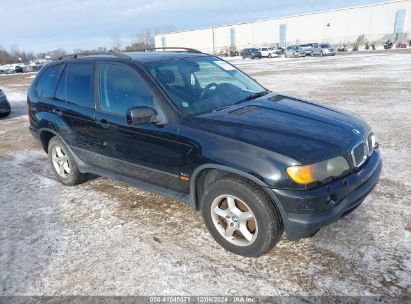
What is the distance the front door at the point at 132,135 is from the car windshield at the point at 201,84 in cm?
22

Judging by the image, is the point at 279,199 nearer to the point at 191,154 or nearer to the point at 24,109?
the point at 191,154

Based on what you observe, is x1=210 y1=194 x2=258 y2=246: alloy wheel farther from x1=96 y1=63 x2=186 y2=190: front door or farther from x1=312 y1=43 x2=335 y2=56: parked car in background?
x1=312 y1=43 x2=335 y2=56: parked car in background

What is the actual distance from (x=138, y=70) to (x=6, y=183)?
9.94ft

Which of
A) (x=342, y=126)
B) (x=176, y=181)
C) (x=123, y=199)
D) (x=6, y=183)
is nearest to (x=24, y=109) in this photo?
(x=6, y=183)

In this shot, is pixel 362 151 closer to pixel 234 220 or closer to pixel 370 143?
pixel 370 143

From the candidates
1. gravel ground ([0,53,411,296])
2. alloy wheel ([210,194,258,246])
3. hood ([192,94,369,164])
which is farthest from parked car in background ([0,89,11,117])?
alloy wheel ([210,194,258,246])

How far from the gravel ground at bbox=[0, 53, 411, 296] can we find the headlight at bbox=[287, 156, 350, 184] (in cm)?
78

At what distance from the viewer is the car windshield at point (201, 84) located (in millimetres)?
3576

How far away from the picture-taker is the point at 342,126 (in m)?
3.32

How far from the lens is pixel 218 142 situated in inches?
121

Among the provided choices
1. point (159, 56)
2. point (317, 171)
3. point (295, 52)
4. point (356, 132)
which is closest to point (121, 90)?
point (159, 56)

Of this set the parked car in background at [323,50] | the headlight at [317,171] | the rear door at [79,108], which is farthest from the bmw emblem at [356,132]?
the parked car in background at [323,50]

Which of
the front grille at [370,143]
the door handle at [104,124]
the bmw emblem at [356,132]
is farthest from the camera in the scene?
the door handle at [104,124]

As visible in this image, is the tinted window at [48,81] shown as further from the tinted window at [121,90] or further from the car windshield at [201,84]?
the car windshield at [201,84]
